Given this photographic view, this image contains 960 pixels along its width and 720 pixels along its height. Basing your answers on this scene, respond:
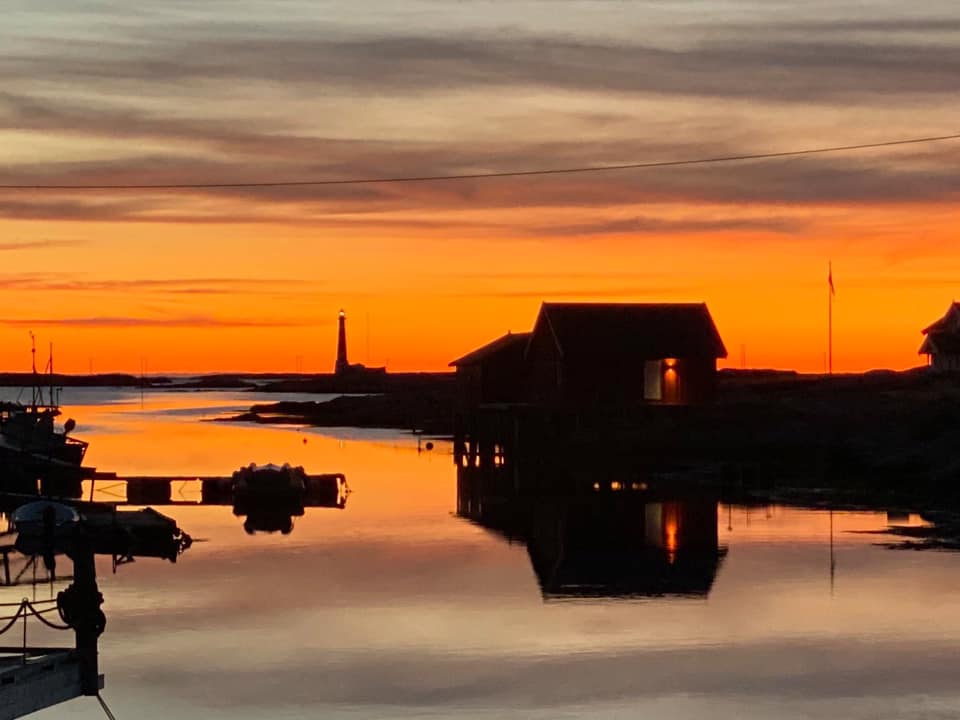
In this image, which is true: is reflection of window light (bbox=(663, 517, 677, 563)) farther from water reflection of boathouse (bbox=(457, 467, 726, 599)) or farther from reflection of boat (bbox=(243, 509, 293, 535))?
reflection of boat (bbox=(243, 509, 293, 535))

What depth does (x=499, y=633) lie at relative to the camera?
3075 cm

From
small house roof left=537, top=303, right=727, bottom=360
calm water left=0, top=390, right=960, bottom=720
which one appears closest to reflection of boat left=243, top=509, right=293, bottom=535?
calm water left=0, top=390, right=960, bottom=720

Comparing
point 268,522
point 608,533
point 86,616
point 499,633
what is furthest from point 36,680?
point 268,522

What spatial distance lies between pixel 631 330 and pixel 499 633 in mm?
46378

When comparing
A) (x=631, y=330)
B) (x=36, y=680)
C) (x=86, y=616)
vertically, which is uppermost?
(x=631, y=330)

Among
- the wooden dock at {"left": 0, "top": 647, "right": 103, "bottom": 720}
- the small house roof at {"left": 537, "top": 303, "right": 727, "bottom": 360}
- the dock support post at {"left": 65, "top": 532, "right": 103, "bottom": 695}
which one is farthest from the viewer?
the small house roof at {"left": 537, "top": 303, "right": 727, "bottom": 360}

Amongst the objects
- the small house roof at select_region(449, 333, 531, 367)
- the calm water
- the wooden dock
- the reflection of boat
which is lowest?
the calm water

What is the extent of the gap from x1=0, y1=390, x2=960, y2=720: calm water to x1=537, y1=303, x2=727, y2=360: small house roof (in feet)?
86.9

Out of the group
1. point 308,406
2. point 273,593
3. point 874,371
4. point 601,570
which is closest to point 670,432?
point 601,570

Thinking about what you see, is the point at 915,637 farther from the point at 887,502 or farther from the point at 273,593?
the point at 887,502

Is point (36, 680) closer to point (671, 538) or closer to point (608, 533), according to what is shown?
point (671, 538)

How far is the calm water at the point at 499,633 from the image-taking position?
2502 cm

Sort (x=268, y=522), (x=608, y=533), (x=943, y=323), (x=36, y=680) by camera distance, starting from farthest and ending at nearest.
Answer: (x=943, y=323), (x=268, y=522), (x=608, y=533), (x=36, y=680)

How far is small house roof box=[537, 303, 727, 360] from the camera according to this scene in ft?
249
